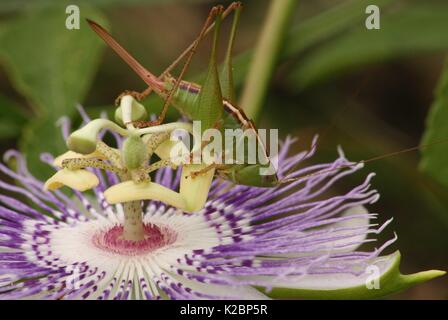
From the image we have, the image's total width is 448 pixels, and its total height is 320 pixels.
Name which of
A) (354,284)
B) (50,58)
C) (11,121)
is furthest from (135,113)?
(50,58)

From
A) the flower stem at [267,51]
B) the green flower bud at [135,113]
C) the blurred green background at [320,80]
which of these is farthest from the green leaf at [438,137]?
the green flower bud at [135,113]

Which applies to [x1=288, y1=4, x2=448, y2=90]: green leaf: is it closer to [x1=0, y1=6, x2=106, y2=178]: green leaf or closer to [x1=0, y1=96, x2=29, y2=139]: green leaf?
[x1=0, y1=6, x2=106, y2=178]: green leaf

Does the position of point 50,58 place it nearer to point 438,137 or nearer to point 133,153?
point 133,153

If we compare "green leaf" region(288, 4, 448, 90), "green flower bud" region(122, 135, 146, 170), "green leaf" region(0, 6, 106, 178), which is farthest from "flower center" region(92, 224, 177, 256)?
"green leaf" region(288, 4, 448, 90)

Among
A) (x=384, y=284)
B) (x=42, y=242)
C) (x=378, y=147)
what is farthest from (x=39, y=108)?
(x=384, y=284)

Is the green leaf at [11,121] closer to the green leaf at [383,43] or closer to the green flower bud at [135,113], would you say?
the green flower bud at [135,113]

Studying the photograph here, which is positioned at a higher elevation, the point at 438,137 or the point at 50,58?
the point at 50,58
